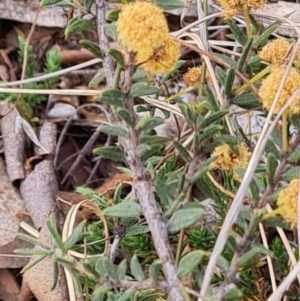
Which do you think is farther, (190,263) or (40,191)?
(40,191)

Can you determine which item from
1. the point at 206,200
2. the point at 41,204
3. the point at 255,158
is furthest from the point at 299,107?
the point at 41,204

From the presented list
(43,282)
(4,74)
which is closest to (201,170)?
(43,282)

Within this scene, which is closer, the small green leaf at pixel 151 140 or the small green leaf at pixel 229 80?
the small green leaf at pixel 151 140

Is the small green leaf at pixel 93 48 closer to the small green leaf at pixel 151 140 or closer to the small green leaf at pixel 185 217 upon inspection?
the small green leaf at pixel 151 140

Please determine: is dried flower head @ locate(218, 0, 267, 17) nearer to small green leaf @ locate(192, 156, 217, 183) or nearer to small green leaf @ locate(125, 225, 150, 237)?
small green leaf @ locate(192, 156, 217, 183)

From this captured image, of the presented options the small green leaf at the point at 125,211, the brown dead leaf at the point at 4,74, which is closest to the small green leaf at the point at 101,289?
the small green leaf at the point at 125,211

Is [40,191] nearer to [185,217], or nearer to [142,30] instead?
[185,217]

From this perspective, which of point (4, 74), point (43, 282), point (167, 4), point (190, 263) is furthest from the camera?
point (4, 74)
